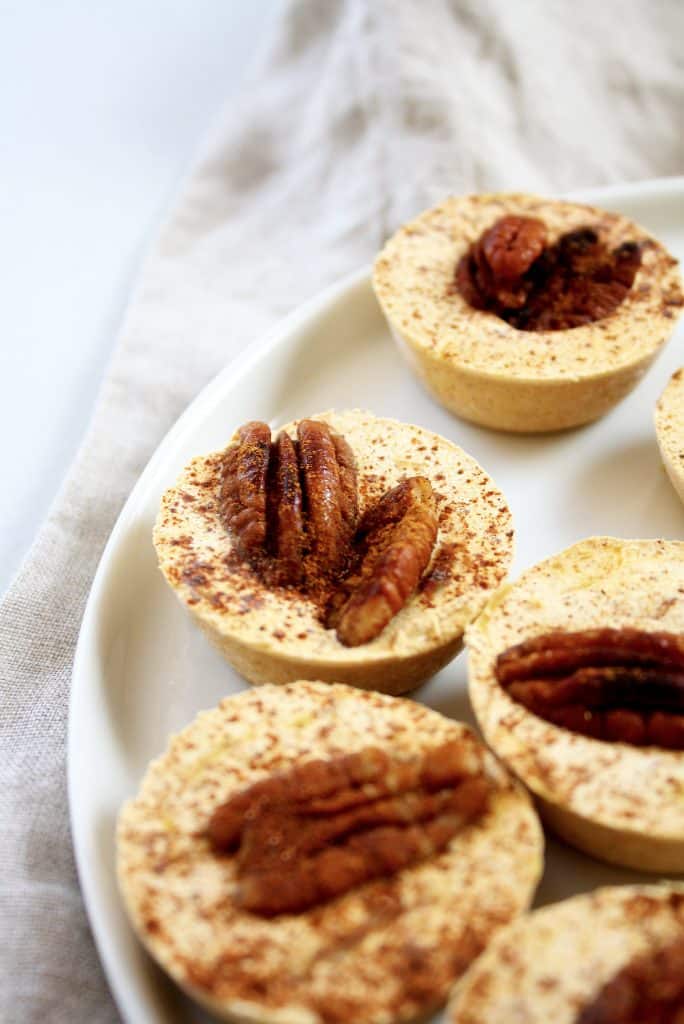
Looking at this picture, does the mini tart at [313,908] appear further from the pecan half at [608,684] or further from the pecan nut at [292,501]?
the pecan nut at [292,501]

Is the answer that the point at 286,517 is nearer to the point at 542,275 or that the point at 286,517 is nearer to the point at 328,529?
the point at 328,529

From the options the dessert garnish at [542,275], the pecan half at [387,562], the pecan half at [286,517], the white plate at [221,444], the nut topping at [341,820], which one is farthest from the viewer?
the dessert garnish at [542,275]

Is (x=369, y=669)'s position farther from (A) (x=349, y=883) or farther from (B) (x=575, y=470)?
(B) (x=575, y=470)

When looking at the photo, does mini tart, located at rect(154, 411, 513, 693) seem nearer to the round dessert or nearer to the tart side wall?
the tart side wall

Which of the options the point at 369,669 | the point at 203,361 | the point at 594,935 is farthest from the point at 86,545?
the point at 594,935

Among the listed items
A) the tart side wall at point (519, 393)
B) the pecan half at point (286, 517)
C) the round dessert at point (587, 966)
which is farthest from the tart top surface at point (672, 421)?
the round dessert at point (587, 966)

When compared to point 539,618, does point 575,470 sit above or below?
below
